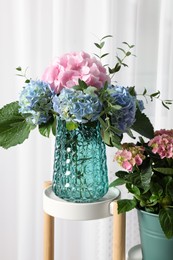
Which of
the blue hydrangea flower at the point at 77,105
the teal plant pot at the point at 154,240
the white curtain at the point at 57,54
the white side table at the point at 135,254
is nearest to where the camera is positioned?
the blue hydrangea flower at the point at 77,105

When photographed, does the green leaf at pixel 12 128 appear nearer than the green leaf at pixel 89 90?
No

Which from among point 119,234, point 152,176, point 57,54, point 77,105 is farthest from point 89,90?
point 57,54

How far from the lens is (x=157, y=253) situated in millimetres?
1008

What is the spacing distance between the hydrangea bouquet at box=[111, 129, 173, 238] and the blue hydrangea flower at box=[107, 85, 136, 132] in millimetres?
93

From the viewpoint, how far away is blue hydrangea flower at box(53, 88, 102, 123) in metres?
0.89

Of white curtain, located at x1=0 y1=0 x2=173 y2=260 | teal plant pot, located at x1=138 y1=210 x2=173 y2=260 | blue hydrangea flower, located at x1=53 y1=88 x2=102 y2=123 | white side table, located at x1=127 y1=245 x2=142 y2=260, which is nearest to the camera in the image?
blue hydrangea flower, located at x1=53 y1=88 x2=102 y2=123

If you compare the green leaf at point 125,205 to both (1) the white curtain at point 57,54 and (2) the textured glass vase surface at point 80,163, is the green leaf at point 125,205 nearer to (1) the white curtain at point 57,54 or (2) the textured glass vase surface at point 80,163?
(2) the textured glass vase surface at point 80,163

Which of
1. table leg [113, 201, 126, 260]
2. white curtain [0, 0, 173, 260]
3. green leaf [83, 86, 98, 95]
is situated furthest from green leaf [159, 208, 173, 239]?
white curtain [0, 0, 173, 260]

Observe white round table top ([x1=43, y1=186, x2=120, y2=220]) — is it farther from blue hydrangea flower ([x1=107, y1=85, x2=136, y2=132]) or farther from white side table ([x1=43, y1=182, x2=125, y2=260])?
blue hydrangea flower ([x1=107, y1=85, x2=136, y2=132])

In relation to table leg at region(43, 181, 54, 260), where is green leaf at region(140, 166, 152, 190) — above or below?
above

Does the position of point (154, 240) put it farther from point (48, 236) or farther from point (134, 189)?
point (48, 236)

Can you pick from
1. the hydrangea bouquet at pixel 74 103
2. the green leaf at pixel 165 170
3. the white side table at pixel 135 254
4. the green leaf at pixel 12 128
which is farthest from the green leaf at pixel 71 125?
the white side table at pixel 135 254

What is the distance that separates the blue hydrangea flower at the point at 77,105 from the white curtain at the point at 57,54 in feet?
2.07

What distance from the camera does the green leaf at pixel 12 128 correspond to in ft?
3.29
